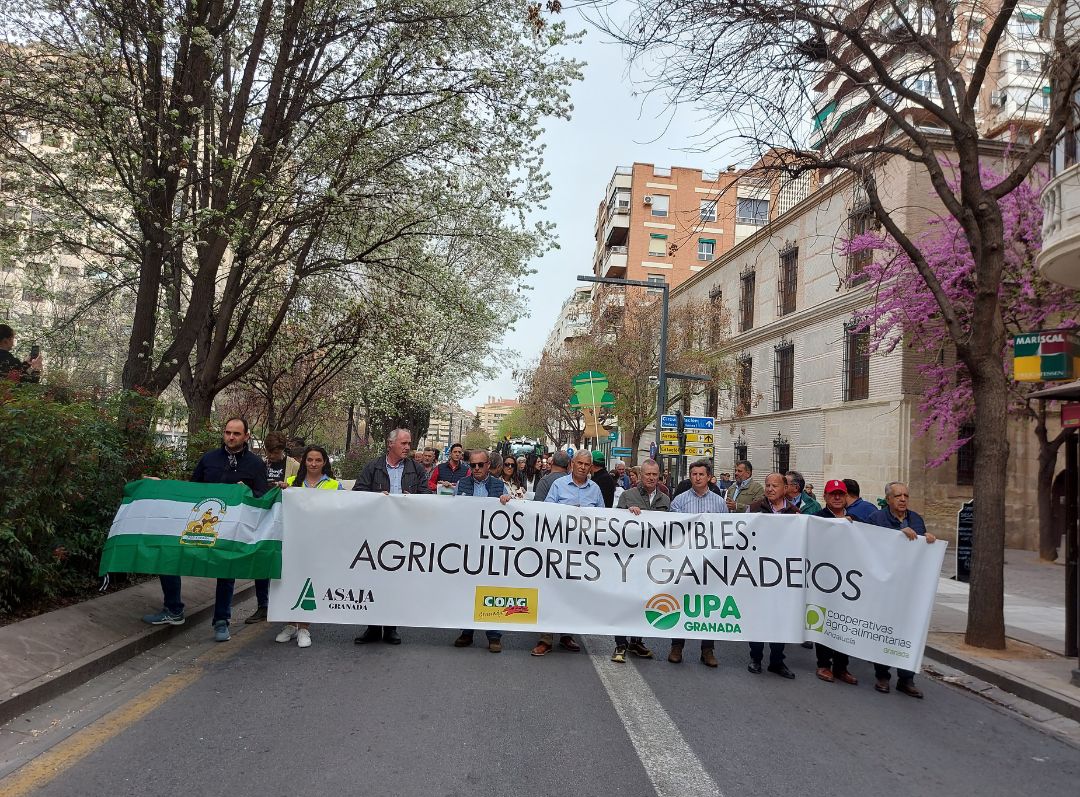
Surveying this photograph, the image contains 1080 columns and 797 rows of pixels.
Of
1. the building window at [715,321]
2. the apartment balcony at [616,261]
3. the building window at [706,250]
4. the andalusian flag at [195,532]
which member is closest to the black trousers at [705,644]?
the andalusian flag at [195,532]

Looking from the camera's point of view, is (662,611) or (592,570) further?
(592,570)

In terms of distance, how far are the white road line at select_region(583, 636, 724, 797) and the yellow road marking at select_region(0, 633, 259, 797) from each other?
117 inches

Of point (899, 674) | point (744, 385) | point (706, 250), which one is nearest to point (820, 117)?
point (899, 674)

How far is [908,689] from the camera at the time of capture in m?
6.85

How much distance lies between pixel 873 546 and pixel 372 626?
14.6ft

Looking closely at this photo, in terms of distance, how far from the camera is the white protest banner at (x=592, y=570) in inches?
287

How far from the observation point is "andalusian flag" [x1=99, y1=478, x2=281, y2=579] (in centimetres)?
697

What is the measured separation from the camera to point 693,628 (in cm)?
735

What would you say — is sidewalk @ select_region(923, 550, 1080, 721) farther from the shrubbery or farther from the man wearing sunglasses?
the shrubbery

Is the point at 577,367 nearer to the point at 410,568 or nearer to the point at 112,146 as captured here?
the point at 112,146

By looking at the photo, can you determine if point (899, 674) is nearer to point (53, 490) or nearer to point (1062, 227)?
point (1062, 227)

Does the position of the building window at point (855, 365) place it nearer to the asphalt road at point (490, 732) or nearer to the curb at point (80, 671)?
the asphalt road at point (490, 732)

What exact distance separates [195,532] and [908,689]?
239 inches

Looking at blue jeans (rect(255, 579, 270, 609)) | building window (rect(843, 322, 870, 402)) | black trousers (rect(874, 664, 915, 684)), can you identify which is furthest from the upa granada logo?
building window (rect(843, 322, 870, 402))
